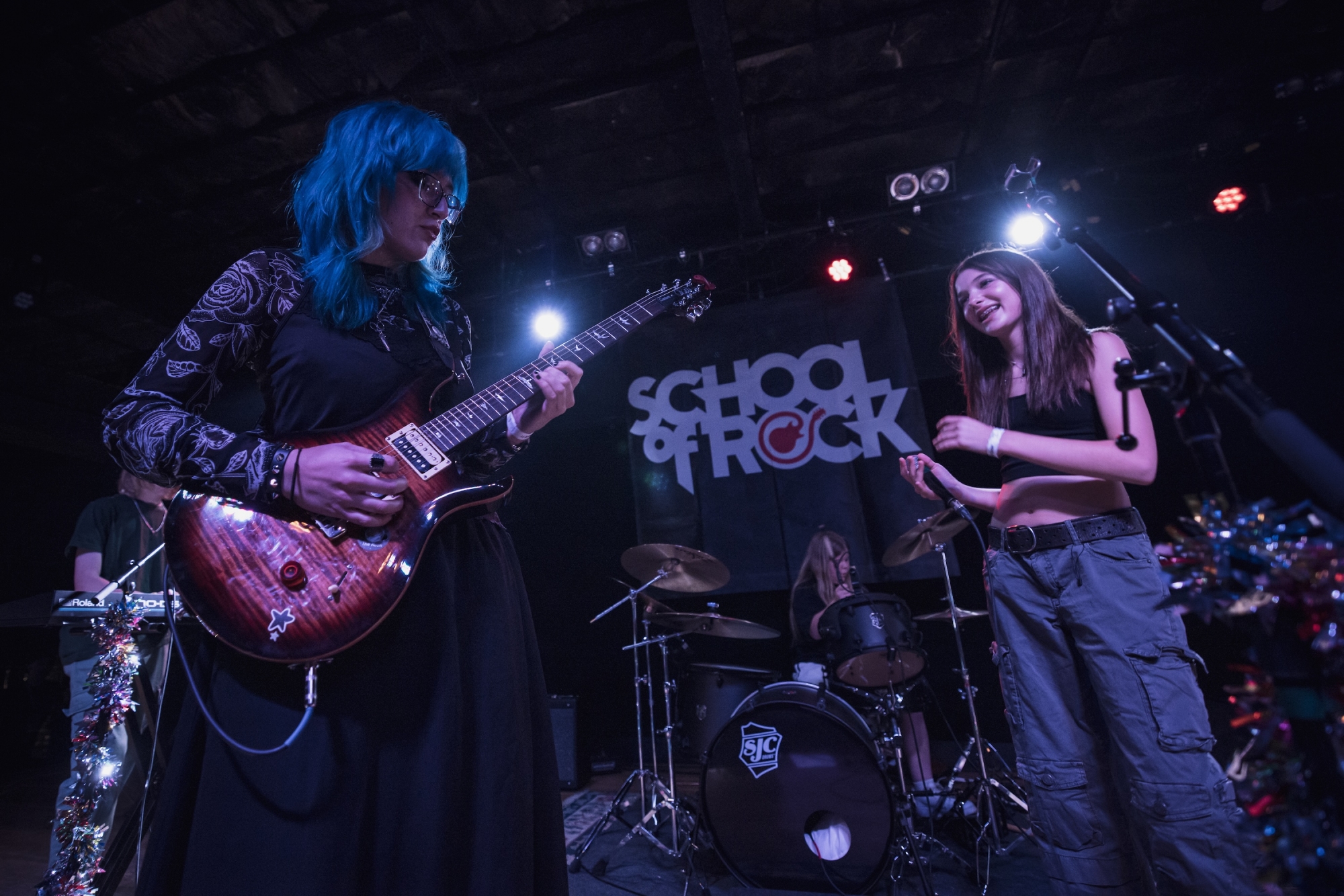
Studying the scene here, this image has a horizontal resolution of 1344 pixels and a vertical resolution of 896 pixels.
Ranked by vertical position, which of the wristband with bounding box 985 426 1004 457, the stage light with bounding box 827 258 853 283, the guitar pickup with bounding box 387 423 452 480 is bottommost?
the guitar pickup with bounding box 387 423 452 480

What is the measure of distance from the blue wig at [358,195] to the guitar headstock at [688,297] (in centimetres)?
84

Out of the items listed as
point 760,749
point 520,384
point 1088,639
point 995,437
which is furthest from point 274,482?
point 760,749

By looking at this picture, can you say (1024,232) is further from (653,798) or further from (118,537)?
(118,537)

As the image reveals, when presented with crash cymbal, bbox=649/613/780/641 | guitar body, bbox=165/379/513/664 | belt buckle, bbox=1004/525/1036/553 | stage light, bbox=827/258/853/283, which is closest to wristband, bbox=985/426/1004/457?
belt buckle, bbox=1004/525/1036/553

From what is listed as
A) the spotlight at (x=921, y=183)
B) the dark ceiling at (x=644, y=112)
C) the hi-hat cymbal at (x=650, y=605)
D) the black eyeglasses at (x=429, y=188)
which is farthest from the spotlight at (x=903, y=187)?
the black eyeglasses at (x=429, y=188)

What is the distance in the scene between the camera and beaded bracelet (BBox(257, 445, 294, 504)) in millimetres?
1170

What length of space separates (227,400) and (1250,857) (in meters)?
8.96

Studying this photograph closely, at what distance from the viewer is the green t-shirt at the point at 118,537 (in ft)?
12.8

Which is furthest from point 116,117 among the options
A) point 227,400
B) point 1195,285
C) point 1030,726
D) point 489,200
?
point 1195,285

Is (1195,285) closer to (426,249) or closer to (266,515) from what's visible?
(426,249)

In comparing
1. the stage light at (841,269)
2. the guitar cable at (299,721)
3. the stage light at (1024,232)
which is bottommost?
the guitar cable at (299,721)

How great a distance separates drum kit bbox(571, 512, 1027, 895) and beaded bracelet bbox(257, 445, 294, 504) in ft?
9.12

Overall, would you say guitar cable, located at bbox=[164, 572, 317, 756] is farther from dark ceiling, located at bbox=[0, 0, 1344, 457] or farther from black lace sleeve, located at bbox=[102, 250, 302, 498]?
dark ceiling, located at bbox=[0, 0, 1344, 457]

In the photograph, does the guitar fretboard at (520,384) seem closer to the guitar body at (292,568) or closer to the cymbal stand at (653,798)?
the guitar body at (292,568)
